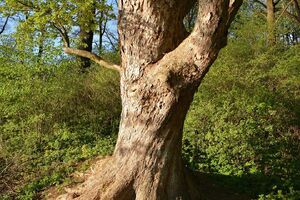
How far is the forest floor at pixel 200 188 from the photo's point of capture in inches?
275

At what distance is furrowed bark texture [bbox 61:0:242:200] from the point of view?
5359 millimetres

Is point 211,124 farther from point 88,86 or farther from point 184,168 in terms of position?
point 88,86

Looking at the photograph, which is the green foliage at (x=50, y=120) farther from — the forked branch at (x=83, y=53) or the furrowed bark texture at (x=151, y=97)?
the furrowed bark texture at (x=151, y=97)

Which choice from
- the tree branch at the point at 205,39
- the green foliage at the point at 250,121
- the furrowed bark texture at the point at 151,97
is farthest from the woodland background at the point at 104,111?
the tree branch at the point at 205,39

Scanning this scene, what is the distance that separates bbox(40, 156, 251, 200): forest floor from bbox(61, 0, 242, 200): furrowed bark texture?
3.67 feet

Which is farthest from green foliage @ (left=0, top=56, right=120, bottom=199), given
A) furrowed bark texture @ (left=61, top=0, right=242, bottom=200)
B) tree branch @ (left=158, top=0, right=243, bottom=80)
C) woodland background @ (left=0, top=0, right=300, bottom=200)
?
tree branch @ (left=158, top=0, right=243, bottom=80)

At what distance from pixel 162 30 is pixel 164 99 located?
38.7 inches

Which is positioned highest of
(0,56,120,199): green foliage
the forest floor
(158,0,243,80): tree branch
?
(158,0,243,80): tree branch

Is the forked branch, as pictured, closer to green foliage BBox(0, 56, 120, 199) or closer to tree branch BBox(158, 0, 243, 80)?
green foliage BBox(0, 56, 120, 199)

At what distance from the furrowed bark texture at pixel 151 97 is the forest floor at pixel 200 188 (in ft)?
3.67

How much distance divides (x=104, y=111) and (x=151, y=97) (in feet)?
22.7

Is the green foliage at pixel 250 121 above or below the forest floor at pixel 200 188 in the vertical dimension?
above

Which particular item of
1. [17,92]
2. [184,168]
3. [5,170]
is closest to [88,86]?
[17,92]

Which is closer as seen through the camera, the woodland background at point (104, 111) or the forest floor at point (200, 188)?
the forest floor at point (200, 188)
